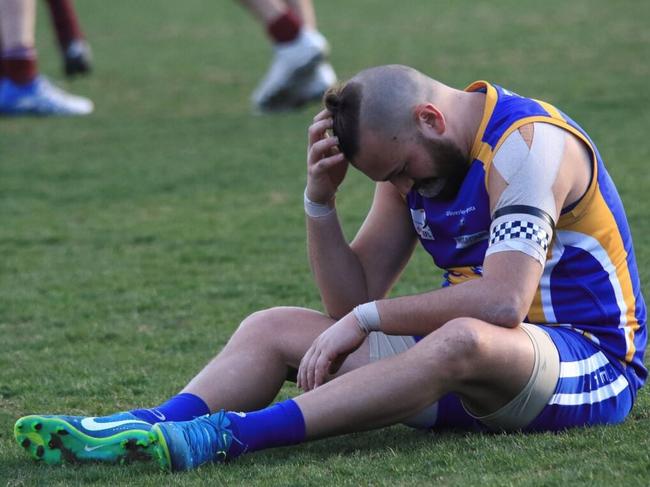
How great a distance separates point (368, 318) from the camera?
3.22m

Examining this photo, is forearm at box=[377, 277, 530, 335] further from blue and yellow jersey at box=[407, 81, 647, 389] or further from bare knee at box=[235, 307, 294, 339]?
bare knee at box=[235, 307, 294, 339]

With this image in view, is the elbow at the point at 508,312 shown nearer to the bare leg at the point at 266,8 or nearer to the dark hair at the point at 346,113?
the dark hair at the point at 346,113

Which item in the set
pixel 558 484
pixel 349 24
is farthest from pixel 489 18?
pixel 558 484

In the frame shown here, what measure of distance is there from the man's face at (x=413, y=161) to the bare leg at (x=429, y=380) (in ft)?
1.40

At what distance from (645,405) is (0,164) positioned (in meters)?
5.51

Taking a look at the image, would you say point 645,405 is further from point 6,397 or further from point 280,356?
point 6,397

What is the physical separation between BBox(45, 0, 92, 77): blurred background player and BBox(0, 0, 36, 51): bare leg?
127 centimetres

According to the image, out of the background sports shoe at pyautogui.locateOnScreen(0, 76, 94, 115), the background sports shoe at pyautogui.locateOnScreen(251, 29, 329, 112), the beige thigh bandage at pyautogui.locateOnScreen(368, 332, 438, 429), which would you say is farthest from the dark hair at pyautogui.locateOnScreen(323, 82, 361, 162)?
the background sports shoe at pyautogui.locateOnScreen(0, 76, 94, 115)

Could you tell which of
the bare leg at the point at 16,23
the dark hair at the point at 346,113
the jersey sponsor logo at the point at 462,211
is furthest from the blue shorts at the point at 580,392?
the bare leg at the point at 16,23

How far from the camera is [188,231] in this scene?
653cm

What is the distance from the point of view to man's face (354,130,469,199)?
3.24 metres

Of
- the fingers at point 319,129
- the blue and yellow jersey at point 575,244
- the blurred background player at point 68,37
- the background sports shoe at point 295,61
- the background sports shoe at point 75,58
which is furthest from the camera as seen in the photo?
the background sports shoe at point 75,58

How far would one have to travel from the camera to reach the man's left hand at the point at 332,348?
3.21 meters

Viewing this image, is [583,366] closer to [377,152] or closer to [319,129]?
[377,152]
